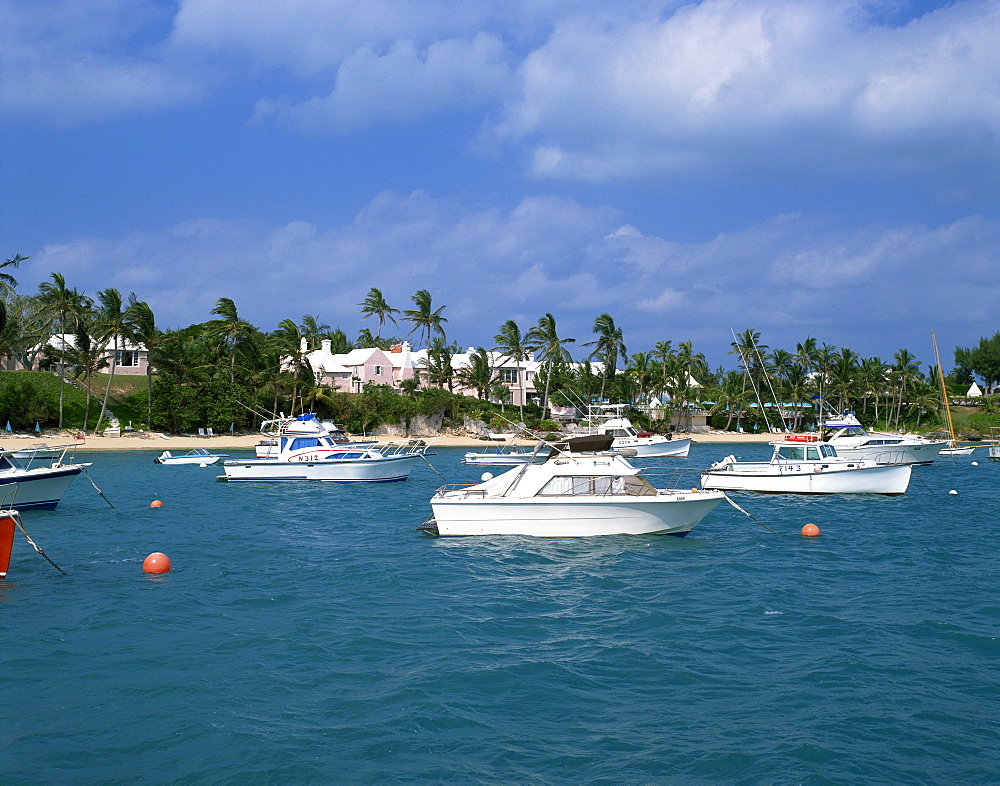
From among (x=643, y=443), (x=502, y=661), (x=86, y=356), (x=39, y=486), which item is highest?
(x=86, y=356)

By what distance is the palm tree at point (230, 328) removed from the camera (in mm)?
80419

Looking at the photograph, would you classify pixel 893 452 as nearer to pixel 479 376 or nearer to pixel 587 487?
pixel 587 487

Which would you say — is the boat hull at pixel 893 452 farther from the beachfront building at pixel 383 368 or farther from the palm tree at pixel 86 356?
the palm tree at pixel 86 356

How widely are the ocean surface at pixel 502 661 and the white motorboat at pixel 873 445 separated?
29930 millimetres

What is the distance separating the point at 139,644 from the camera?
14.1 meters

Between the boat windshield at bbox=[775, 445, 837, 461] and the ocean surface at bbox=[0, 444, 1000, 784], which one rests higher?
the boat windshield at bbox=[775, 445, 837, 461]

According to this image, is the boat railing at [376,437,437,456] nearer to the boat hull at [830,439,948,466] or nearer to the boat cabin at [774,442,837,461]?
the boat cabin at [774,442,837,461]

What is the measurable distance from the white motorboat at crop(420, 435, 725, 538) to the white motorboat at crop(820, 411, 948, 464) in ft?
106

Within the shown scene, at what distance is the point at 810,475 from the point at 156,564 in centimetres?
2743

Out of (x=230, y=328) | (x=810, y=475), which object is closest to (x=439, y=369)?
(x=230, y=328)

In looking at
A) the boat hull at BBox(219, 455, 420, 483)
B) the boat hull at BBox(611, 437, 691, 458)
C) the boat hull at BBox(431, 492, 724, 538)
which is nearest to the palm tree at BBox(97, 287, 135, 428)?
the boat hull at BBox(219, 455, 420, 483)

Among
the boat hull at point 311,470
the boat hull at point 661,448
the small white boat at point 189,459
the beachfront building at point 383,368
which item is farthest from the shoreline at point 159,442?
the boat hull at point 311,470

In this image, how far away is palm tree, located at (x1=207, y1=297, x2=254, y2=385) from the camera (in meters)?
80.4

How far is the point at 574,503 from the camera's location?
2241 cm
